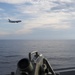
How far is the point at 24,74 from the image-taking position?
4.73 metres

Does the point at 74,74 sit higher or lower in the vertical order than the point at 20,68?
lower

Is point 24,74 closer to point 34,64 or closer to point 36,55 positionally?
point 34,64

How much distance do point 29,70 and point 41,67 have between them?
869mm

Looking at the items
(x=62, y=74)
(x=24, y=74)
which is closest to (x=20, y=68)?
(x=24, y=74)

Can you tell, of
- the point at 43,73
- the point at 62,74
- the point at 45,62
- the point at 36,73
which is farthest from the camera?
the point at 62,74

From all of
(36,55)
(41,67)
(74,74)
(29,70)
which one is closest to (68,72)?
(74,74)

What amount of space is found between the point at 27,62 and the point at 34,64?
52 cm

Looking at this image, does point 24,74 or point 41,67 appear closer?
point 24,74

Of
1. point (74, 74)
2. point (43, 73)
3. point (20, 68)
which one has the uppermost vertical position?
point (20, 68)

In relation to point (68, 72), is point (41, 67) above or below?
above

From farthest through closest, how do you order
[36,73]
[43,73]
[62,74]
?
[62,74], [43,73], [36,73]

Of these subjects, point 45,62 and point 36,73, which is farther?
point 45,62

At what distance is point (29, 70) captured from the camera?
4.78m

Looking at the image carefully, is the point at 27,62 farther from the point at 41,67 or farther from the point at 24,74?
the point at 41,67
